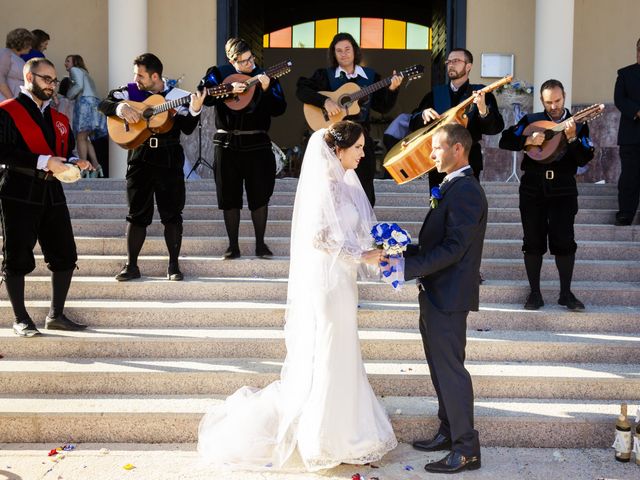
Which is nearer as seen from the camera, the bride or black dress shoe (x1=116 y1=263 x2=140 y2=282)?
the bride

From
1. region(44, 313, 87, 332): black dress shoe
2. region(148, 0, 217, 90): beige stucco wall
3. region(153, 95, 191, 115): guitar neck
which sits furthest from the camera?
region(148, 0, 217, 90): beige stucco wall

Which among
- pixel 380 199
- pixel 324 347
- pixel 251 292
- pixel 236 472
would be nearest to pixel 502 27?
pixel 380 199

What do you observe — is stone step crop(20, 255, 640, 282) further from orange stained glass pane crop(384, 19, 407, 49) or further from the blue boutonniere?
orange stained glass pane crop(384, 19, 407, 49)

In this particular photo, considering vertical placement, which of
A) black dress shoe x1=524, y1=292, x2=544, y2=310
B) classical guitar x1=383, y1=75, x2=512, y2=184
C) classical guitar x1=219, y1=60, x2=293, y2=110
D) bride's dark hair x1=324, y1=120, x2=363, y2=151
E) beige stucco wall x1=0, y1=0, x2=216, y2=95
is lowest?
black dress shoe x1=524, y1=292, x2=544, y2=310

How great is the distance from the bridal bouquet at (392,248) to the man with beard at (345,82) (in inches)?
90.5

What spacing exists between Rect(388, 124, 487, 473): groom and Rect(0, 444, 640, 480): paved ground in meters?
0.23

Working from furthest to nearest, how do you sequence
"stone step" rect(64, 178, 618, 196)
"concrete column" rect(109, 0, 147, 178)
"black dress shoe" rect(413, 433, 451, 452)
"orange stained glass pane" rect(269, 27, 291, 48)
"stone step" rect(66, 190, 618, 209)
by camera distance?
1. "orange stained glass pane" rect(269, 27, 291, 48)
2. "concrete column" rect(109, 0, 147, 178)
3. "stone step" rect(64, 178, 618, 196)
4. "stone step" rect(66, 190, 618, 209)
5. "black dress shoe" rect(413, 433, 451, 452)

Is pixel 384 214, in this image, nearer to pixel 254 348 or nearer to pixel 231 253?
pixel 231 253

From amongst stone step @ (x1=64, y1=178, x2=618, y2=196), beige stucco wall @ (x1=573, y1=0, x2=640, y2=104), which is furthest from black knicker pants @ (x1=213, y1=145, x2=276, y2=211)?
beige stucco wall @ (x1=573, y1=0, x2=640, y2=104)

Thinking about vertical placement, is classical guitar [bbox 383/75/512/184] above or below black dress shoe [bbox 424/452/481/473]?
above

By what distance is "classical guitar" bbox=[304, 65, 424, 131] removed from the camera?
24.7 feet

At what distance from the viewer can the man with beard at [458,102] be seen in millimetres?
7014

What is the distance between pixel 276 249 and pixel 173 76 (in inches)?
209

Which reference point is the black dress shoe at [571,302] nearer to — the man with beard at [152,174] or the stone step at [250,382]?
the stone step at [250,382]
